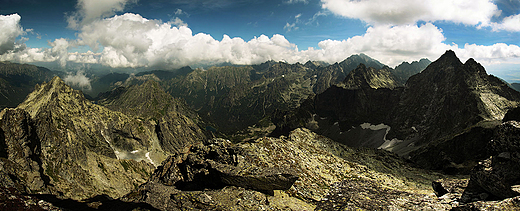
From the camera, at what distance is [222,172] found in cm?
1692

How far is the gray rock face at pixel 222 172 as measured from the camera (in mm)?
16047

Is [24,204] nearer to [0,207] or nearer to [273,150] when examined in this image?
[0,207]

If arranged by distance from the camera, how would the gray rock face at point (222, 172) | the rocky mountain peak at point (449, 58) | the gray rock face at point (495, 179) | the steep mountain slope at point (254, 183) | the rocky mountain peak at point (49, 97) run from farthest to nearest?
the rocky mountain peak at point (49, 97)
the rocky mountain peak at point (449, 58)
the gray rock face at point (222, 172)
the steep mountain slope at point (254, 183)
the gray rock face at point (495, 179)

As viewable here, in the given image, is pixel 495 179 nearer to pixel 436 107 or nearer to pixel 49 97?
pixel 436 107

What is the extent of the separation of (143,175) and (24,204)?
160 metres

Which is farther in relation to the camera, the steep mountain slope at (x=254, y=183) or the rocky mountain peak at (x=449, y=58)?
the rocky mountain peak at (x=449, y=58)

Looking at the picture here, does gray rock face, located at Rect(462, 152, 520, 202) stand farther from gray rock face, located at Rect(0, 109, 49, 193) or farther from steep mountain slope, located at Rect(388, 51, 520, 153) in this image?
gray rock face, located at Rect(0, 109, 49, 193)

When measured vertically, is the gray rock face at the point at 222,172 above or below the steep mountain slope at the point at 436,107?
below

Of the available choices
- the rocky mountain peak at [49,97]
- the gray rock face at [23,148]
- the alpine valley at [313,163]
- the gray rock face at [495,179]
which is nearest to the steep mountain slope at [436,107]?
Result: the alpine valley at [313,163]

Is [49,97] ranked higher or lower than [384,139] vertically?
lower

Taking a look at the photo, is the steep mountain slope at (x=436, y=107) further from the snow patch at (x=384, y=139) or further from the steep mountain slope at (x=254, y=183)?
the steep mountain slope at (x=254, y=183)

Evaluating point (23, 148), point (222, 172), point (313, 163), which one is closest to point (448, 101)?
point (313, 163)

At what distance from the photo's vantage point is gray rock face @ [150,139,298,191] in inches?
632

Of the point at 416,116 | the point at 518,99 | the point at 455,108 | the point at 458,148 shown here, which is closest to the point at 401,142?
the point at 416,116
